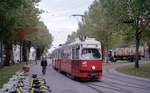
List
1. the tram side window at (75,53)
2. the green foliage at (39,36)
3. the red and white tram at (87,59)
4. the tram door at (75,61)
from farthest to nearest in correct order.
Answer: the green foliage at (39,36) → the tram side window at (75,53) → the tram door at (75,61) → the red and white tram at (87,59)

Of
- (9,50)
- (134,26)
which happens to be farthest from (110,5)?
(9,50)

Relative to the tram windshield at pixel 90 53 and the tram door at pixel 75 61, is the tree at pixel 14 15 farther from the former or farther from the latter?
the tram windshield at pixel 90 53

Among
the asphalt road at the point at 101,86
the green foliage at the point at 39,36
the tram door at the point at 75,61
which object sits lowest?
the asphalt road at the point at 101,86

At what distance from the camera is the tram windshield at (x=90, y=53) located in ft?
51.1

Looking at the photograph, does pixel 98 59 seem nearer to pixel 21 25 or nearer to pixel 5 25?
pixel 5 25

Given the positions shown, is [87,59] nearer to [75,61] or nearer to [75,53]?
[75,61]

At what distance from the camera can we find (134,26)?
24.9 meters

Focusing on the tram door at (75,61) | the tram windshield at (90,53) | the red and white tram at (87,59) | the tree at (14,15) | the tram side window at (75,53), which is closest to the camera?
the red and white tram at (87,59)

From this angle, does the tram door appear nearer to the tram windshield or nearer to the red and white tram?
the red and white tram

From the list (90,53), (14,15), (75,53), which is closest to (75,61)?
(75,53)

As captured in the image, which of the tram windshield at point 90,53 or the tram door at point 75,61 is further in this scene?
the tram door at point 75,61

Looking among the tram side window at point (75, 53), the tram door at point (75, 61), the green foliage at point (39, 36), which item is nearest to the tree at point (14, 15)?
the green foliage at point (39, 36)

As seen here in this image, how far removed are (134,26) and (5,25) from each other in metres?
14.5

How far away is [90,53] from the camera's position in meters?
15.8
